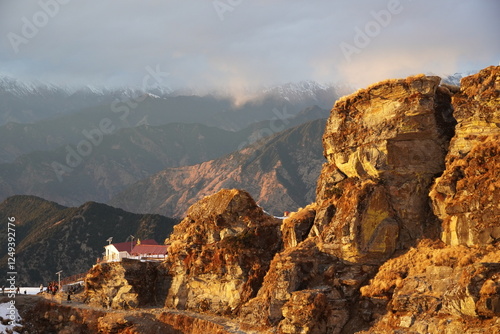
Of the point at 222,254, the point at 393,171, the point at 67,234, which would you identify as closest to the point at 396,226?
the point at 393,171

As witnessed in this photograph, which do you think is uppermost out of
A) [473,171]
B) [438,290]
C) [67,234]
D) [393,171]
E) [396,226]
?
[67,234]

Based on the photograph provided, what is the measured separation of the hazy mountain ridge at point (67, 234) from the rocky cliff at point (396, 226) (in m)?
68.0

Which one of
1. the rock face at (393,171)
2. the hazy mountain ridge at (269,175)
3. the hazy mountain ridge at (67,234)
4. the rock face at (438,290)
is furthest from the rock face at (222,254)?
the hazy mountain ridge at (269,175)

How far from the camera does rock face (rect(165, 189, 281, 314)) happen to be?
180 ft

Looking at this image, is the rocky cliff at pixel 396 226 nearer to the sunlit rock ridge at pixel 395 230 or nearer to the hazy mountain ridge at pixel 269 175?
the sunlit rock ridge at pixel 395 230

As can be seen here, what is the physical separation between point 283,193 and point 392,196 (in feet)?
378

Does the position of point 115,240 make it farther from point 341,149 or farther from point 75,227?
point 341,149

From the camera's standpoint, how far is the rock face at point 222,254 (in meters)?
55.0

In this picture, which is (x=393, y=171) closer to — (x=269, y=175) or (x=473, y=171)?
(x=473, y=171)

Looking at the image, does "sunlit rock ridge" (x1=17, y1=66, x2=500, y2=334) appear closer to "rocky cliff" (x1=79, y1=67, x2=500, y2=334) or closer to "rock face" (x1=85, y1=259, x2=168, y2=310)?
"rocky cliff" (x1=79, y1=67, x2=500, y2=334)

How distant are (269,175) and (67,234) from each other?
6611 centimetres

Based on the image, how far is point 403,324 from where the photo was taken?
3722cm

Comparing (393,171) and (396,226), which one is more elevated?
(393,171)

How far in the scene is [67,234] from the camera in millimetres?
121312
